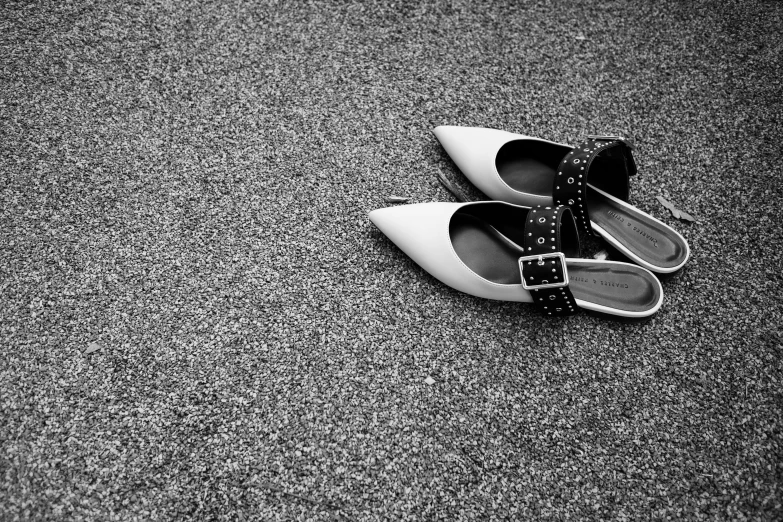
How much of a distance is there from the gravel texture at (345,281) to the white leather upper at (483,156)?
0.06 meters

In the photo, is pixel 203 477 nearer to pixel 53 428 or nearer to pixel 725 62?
pixel 53 428

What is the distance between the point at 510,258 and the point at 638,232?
254mm

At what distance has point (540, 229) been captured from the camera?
2.90ft

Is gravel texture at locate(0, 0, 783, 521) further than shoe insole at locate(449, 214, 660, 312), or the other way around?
shoe insole at locate(449, 214, 660, 312)

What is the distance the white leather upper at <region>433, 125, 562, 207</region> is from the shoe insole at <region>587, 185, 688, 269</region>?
0.11 meters

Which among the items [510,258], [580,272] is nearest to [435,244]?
[510,258]

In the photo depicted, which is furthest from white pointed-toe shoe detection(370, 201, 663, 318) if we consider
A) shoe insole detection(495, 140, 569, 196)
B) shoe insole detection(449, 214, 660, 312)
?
shoe insole detection(495, 140, 569, 196)

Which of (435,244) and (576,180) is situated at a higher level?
(576,180)

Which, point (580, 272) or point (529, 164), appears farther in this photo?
point (529, 164)

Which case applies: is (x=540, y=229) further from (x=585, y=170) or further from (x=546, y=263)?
(x=585, y=170)

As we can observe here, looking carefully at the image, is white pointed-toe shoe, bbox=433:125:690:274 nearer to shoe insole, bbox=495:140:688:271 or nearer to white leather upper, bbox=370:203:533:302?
shoe insole, bbox=495:140:688:271

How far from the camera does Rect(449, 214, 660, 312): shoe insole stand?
95 centimetres

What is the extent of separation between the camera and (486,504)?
0.80 meters

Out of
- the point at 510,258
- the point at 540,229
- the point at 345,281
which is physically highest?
the point at 540,229
